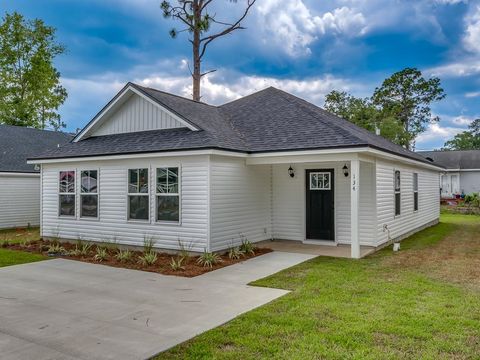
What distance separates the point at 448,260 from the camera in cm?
891

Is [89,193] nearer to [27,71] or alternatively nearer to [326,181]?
[326,181]

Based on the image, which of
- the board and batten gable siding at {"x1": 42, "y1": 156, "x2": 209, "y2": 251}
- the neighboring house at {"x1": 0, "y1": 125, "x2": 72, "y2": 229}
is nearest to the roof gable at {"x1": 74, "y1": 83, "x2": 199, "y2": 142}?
the board and batten gable siding at {"x1": 42, "y1": 156, "x2": 209, "y2": 251}

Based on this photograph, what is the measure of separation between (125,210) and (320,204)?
5.55m

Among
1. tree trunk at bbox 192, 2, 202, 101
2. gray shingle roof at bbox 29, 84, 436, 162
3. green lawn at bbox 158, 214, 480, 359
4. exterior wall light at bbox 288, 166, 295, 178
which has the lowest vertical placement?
green lawn at bbox 158, 214, 480, 359

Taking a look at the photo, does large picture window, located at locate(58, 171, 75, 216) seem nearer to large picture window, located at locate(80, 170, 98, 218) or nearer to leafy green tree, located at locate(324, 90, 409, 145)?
large picture window, located at locate(80, 170, 98, 218)

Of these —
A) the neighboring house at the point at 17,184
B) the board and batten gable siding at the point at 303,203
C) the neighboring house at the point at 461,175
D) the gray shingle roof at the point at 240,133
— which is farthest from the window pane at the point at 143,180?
the neighboring house at the point at 461,175

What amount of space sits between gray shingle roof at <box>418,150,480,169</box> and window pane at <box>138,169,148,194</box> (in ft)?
99.2

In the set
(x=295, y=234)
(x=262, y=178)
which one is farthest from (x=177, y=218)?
(x=295, y=234)

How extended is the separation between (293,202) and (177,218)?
3.66 m

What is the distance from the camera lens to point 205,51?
18859mm

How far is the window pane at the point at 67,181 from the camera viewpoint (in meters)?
11.7

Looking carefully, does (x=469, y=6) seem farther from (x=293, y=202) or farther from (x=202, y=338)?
(x=202, y=338)

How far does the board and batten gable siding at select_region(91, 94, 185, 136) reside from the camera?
10.9m

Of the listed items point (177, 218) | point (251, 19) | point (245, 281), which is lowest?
point (245, 281)
